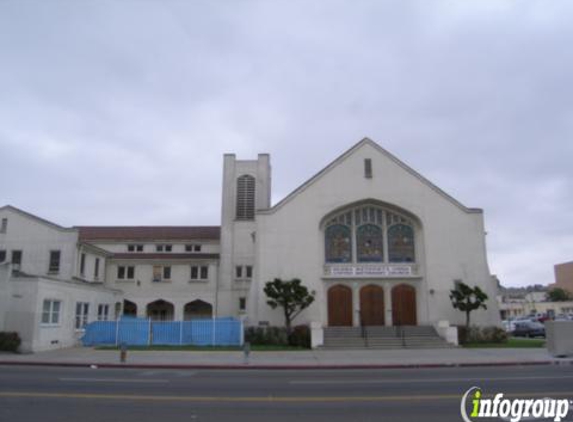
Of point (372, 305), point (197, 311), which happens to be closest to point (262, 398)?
point (372, 305)

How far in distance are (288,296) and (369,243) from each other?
7911 mm

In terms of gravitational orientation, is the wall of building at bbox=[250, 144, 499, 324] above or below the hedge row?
above

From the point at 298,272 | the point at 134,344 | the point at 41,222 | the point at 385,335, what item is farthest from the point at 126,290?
the point at 385,335

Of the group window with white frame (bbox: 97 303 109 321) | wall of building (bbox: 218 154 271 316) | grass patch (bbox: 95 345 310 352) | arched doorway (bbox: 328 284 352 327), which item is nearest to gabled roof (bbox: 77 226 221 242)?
wall of building (bbox: 218 154 271 316)

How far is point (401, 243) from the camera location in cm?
3559

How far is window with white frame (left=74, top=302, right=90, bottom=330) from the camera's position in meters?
32.7

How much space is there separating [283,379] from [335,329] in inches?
691

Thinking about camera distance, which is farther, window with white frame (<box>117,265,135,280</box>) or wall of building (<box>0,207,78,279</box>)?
window with white frame (<box>117,265,135,280</box>)

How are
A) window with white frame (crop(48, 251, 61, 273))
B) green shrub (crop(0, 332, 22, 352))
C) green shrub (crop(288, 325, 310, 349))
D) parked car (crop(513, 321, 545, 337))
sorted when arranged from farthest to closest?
parked car (crop(513, 321, 545, 337))
window with white frame (crop(48, 251, 61, 273))
green shrub (crop(288, 325, 310, 349))
green shrub (crop(0, 332, 22, 352))

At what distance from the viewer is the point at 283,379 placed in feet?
49.6

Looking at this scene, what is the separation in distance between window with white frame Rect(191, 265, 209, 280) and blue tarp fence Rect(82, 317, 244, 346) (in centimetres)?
1503

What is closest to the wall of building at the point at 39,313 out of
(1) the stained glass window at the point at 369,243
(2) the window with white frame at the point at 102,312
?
(2) the window with white frame at the point at 102,312

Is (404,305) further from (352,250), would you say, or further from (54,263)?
(54,263)

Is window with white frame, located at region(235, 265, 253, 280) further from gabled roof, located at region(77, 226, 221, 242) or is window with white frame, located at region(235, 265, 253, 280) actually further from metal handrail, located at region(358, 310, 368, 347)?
metal handrail, located at region(358, 310, 368, 347)
